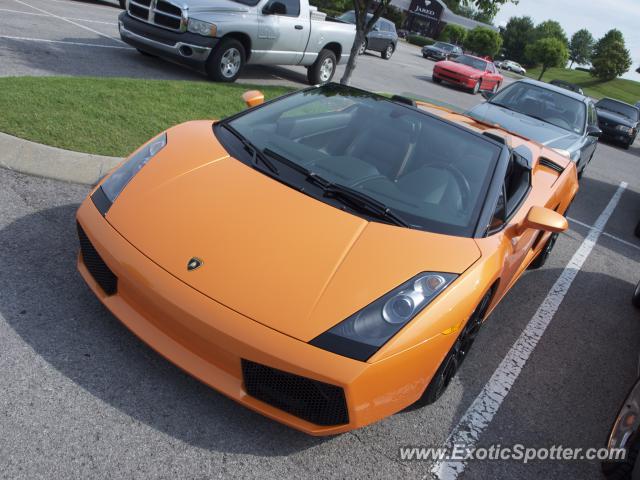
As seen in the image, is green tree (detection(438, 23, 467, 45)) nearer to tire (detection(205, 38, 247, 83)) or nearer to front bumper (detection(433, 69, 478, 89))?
front bumper (detection(433, 69, 478, 89))

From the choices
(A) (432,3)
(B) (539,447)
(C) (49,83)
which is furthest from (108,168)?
(A) (432,3)

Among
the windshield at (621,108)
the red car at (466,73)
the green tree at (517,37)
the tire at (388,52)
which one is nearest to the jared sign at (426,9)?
the green tree at (517,37)

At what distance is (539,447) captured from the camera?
9.31 ft

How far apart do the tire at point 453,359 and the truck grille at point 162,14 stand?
6.84 m

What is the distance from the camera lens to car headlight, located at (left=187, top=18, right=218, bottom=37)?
817 cm

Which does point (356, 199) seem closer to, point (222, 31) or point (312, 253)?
point (312, 253)

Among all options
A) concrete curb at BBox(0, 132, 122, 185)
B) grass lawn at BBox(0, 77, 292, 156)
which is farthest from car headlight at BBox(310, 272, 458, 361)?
grass lawn at BBox(0, 77, 292, 156)

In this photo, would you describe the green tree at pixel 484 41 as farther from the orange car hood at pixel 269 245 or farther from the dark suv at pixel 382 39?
the orange car hood at pixel 269 245

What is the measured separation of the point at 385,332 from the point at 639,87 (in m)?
83.0

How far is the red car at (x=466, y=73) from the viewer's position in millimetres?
19297

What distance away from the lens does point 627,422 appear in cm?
251

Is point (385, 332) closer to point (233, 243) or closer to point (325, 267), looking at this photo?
point (325, 267)

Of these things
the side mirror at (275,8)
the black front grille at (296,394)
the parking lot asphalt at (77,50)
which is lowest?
the parking lot asphalt at (77,50)

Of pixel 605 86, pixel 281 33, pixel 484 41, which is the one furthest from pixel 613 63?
pixel 281 33
